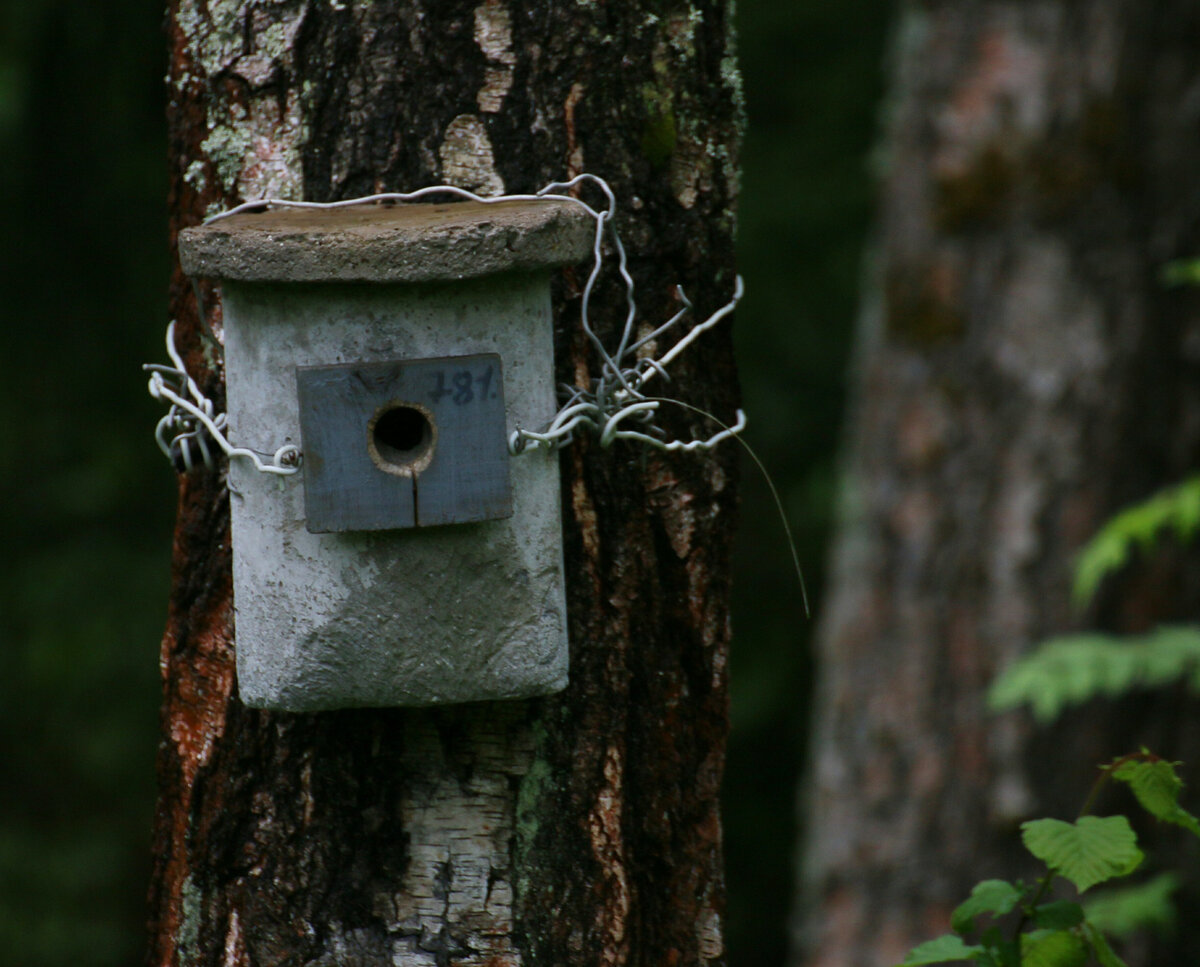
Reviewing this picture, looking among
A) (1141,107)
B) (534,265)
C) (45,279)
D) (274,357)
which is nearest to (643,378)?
(534,265)

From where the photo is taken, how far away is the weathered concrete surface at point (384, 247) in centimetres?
148

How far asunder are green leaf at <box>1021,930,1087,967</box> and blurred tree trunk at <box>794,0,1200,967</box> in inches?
117

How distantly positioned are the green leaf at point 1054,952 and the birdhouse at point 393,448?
655mm

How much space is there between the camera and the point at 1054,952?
1652 millimetres

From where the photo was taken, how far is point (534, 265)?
1521 mm

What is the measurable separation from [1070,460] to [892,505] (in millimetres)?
Result: 592

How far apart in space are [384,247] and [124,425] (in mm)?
4273

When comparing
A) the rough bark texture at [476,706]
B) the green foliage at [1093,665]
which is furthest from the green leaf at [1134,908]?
the rough bark texture at [476,706]

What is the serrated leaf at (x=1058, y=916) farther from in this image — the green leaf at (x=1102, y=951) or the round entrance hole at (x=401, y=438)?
the round entrance hole at (x=401, y=438)

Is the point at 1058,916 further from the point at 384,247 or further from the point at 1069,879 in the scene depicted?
the point at 384,247

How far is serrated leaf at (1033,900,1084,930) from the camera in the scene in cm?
167

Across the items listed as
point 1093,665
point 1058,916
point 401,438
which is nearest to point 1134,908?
point 1093,665

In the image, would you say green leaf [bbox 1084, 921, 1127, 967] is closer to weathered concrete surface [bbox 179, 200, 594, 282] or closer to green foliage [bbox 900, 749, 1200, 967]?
green foliage [bbox 900, 749, 1200, 967]

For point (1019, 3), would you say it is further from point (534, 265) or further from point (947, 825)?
point (534, 265)
